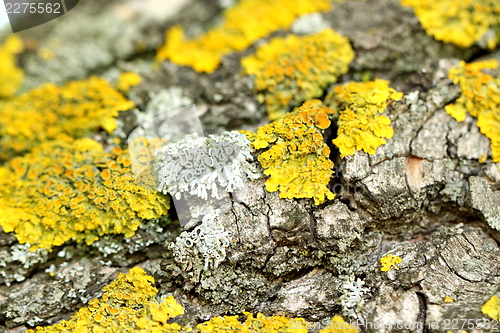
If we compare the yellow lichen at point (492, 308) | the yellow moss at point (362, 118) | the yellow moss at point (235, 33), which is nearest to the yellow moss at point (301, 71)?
the yellow moss at point (362, 118)

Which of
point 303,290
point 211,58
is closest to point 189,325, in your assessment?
point 303,290

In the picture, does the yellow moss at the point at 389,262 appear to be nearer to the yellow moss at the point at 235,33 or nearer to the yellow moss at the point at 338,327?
the yellow moss at the point at 338,327

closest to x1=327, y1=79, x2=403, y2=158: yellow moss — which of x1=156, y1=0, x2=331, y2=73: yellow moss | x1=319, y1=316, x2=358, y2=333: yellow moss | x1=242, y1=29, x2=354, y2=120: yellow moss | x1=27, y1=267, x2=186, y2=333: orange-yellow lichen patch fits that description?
x1=242, y1=29, x2=354, y2=120: yellow moss

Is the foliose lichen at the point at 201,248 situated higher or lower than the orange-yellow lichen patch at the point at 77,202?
lower

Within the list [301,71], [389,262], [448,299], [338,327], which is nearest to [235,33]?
[301,71]

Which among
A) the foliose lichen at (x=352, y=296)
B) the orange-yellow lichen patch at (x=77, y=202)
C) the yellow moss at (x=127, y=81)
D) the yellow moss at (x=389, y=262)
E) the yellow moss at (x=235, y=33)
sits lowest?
the foliose lichen at (x=352, y=296)

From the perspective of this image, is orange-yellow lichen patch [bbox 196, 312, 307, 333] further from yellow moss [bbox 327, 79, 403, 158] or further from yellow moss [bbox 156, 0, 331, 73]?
yellow moss [bbox 156, 0, 331, 73]

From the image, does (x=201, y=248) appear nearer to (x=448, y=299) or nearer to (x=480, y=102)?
(x=448, y=299)
